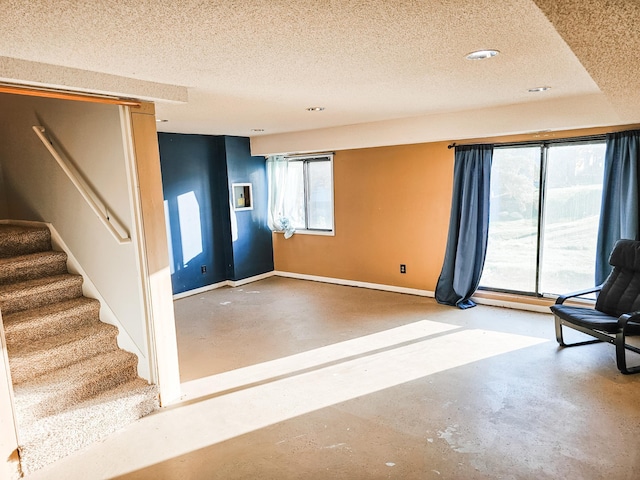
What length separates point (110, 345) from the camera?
3.25m

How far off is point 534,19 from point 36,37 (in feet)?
6.95

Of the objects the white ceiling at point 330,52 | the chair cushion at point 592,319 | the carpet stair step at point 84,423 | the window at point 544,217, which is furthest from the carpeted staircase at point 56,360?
the window at point 544,217

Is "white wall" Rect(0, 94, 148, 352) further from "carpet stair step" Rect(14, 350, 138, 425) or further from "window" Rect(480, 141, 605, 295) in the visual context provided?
"window" Rect(480, 141, 605, 295)

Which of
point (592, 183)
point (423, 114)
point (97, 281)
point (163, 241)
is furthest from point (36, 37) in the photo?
point (592, 183)

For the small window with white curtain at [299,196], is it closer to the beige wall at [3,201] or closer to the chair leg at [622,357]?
the beige wall at [3,201]

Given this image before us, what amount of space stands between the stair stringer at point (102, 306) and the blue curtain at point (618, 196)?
14.1 feet

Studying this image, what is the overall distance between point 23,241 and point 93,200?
3.00ft

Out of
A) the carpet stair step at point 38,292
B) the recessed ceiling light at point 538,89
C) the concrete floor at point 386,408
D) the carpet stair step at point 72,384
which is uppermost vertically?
the recessed ceiling light at point 538,89

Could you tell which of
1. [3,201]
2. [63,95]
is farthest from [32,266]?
[63,95]

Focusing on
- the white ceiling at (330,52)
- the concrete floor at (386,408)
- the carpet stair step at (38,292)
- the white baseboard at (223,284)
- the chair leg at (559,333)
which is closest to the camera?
the white ceiling at (330,52)

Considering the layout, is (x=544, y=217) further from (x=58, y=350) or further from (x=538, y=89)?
(x=58, y=350)

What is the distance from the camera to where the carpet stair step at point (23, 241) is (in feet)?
11.5

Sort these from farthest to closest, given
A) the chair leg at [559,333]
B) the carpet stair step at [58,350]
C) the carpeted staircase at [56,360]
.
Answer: the chair leg at [559,333], the carpet stair step at [58,350], the carpeted staircase at [56,360]

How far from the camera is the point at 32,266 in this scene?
11.2 feet
